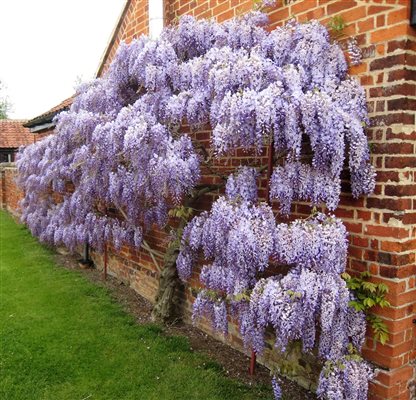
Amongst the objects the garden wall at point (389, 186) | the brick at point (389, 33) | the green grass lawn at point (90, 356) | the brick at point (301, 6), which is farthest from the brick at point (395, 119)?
the green grass lawn at point (90, 356)

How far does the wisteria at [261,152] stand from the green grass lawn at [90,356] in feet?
2.05

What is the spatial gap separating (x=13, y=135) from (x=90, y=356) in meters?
26.7

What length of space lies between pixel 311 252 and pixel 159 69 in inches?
84.6

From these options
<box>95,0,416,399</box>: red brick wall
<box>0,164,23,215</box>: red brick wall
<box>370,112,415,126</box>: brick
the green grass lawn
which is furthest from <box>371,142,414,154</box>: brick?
<box>0,164,23,215</box>: red brick wall

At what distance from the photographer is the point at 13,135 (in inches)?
1085

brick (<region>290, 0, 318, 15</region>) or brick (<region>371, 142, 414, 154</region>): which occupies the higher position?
brick (<region>290, 0, 318, 15</region>)

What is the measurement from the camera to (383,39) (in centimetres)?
265

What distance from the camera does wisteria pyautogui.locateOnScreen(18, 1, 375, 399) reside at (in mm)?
2654

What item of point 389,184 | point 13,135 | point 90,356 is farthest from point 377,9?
point 13,135

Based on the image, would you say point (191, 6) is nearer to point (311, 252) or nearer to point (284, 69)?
point (284, 69)

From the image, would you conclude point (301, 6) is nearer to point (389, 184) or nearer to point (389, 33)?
point (389, 33)

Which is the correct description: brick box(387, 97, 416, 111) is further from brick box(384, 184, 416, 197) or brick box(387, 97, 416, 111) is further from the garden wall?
brick box(384, 184, 416, 197)

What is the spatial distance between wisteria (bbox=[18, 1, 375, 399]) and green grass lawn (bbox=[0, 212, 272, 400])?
625 millimetres

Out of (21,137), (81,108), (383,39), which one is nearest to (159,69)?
(81,108)
